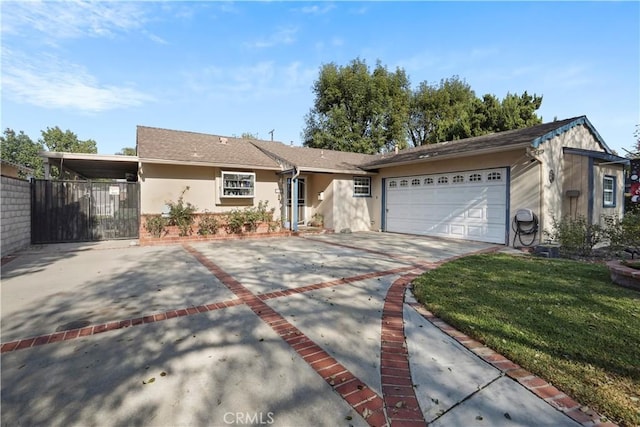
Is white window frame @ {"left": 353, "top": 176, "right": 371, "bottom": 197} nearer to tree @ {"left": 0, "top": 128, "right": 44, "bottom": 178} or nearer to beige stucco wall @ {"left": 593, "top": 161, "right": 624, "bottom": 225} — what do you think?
beige stucco wall @ {"left": 593, "top": 161, "right": 624, "bottom": 225}

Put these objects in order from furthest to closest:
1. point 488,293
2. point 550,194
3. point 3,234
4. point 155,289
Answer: point 550,194, point 3,234, point 155,289, point 488,293

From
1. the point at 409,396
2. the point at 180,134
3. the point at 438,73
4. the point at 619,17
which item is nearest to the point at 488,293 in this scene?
the point at 409,396

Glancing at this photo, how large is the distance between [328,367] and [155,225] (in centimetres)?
958

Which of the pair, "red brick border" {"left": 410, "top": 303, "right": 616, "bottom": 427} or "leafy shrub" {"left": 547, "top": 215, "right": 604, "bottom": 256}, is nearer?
"red brick border" {"left": 410, "top": 303, "right": 616, "bottom": 427}

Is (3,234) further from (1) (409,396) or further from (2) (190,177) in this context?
(1) (409,396)

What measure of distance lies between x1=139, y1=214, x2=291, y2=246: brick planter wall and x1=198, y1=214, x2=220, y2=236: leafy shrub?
0.42 ft

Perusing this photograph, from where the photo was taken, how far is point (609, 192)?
36.1 feet

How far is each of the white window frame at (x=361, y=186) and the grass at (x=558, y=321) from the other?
865cm

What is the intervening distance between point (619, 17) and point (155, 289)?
41.7 feet

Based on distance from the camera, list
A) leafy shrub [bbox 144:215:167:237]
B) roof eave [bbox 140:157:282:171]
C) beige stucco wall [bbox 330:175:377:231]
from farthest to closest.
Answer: beige stucco wall [bbox 330:175:377:231] < leafy shrub [bbox 144:215:167:237] < roof eave [bbox 140:157:282:171]

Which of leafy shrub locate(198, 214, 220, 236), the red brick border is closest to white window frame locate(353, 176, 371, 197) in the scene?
leafy shrub locate(198, 214, 220, 236)

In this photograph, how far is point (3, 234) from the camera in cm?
727

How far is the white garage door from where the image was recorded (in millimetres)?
9938

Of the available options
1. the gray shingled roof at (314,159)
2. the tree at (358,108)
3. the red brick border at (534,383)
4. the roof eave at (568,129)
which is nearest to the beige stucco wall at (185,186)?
the gray shingled roof at (314,159)
